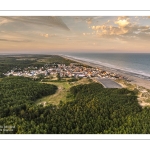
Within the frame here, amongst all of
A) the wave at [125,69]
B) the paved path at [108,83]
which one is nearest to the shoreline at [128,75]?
the wave at [125,69]

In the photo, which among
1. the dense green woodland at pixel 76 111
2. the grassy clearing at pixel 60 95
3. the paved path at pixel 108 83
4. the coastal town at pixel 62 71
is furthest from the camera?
the coastal town at pixel 62 71

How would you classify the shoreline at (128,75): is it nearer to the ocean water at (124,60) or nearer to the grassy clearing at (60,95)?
the ocean water at (124,60)

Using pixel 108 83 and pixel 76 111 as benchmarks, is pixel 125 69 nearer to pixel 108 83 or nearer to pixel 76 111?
pixel 108 83

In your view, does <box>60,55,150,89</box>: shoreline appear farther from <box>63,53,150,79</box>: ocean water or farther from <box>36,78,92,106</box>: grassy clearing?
<box>36,78,92,106</box>: grassy clearing
